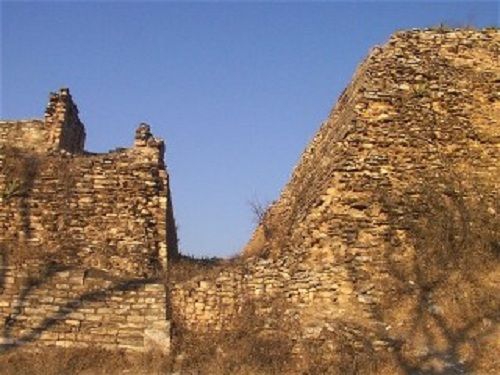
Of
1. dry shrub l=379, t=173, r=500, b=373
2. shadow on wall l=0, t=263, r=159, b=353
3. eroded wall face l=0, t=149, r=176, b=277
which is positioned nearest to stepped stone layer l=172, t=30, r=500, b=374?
dry shrub l=379, t=173, r=500, b=373

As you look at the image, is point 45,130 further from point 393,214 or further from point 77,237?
point 393,214

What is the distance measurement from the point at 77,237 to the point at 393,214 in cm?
651

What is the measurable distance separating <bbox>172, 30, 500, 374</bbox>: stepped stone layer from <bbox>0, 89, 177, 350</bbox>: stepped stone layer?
1.23 m

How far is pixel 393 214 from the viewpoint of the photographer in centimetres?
1306

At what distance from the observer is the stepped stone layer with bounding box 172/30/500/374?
1165 cm

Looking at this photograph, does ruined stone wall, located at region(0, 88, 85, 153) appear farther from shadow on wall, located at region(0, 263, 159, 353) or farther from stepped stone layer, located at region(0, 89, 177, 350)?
shadow on wall, located at region(0, 263, 159, 353)

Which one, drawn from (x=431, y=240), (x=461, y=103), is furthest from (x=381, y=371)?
(x=461, y=103)

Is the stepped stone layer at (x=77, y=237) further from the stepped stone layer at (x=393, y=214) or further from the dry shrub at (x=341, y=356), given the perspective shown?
the dry shrub at (x=341, y=356)

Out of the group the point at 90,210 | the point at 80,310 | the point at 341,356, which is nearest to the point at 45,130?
the point at 90,210

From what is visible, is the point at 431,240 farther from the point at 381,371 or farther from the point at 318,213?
the point at 381,371

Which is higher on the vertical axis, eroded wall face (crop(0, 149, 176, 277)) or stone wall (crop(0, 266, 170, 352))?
eroded wall face (crop(0, 149, 176, 277))

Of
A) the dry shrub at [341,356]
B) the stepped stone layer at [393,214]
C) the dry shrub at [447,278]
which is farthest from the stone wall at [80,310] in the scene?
the dry shrub at [447,278]

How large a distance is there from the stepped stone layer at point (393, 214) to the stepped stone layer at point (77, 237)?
1227mm

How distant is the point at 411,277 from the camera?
12.4 metres
